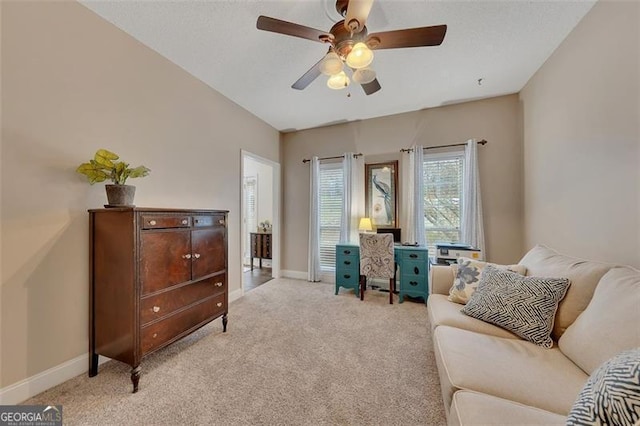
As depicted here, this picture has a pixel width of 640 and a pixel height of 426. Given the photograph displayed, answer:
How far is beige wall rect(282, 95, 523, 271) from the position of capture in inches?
122

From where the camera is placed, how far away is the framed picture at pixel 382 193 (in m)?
3.72

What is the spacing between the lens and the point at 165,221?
180cm


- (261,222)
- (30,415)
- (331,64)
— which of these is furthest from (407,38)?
(261,222)

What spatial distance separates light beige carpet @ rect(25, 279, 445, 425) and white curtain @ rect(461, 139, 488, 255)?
1349 millimetres

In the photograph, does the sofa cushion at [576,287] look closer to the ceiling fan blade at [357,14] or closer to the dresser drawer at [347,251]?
the ceiling fan blade at [357,14]

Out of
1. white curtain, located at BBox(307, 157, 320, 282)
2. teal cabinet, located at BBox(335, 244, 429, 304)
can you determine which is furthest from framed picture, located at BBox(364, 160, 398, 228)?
white curtain, located at BBox(307, 157, 320, 282)

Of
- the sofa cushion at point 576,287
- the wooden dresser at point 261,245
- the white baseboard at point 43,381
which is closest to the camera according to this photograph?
the sofa cushion at point 576,287

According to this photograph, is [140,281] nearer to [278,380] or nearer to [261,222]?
[278,380]

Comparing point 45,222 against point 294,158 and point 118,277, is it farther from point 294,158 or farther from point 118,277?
point 294,158

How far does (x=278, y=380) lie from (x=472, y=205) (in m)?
3.04

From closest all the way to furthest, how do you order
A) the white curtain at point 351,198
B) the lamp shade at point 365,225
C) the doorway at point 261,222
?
the lamp shade at point 365,225, the white curtain at point 351,198, the doorway at point 261,222

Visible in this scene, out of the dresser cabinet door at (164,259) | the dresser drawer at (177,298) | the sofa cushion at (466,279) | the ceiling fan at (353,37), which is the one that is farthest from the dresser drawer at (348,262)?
the ceiling fan at (353,37)

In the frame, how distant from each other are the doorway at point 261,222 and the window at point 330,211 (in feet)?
2.73

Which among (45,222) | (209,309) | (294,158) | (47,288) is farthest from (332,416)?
(294,158)
